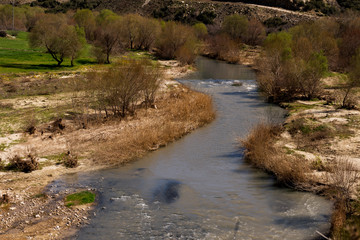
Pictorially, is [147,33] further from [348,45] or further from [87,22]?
[348,45]

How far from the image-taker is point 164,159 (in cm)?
2098

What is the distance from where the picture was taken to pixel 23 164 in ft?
59.6

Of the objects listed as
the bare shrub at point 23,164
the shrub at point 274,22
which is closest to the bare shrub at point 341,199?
the bare shrub at point 23,164

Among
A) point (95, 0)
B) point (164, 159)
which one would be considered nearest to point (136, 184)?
point (164, 159)

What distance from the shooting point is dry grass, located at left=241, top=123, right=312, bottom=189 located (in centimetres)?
1703

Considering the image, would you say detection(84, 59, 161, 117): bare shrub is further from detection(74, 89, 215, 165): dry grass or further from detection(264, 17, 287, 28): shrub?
detection(264, 17, 287, 28): shrub

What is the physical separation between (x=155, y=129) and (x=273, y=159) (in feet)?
26.7

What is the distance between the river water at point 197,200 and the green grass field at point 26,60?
24.1 metres

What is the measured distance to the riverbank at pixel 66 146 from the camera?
45.5 feet

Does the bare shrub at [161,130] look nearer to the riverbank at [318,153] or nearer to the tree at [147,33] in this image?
the riverbank at [318,153]

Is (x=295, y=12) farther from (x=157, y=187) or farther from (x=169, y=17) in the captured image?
(x=157, y=187)

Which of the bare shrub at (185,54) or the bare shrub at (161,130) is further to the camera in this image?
the bare shrub at (185,54)

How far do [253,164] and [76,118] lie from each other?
1335 cm

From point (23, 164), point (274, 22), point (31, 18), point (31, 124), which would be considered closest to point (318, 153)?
point (23, 164)
